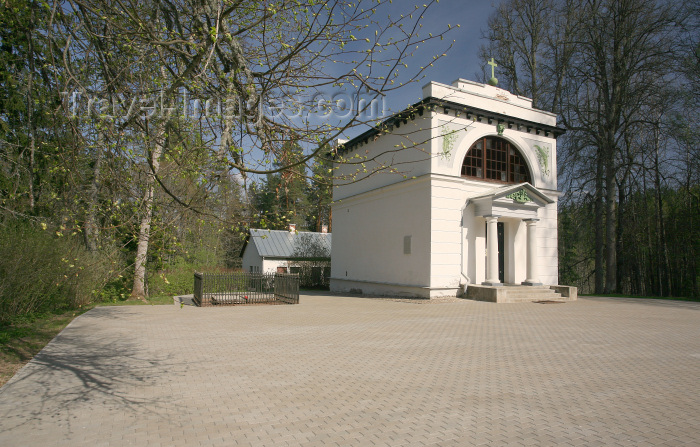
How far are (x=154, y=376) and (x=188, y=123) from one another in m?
3.53

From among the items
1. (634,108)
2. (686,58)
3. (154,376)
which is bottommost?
(154,376)

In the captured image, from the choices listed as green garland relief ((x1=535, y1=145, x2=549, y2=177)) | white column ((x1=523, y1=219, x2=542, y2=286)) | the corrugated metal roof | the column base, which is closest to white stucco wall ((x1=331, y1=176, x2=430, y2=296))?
the column base

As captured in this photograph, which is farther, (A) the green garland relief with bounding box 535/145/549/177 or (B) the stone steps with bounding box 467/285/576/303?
(A) the green garland relief with bounding box 535/145/549/177

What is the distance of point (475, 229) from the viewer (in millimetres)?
17594

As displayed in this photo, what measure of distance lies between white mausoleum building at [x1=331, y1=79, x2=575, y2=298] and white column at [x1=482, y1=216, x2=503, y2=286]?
47mm

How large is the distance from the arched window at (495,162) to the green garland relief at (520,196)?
160cm

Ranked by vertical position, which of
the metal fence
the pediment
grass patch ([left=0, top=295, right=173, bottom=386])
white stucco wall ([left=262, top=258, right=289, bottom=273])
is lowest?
grass patch ([left=0, top=295, right=173, bottom=386])

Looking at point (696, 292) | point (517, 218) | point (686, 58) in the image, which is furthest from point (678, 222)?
point (517, 218)

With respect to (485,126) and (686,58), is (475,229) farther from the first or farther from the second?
(686,58)

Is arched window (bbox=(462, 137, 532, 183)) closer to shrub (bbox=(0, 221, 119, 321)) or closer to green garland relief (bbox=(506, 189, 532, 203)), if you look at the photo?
green garland relief (bbox=(506, 189, 532, 203))

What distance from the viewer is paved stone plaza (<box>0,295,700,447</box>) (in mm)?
3971

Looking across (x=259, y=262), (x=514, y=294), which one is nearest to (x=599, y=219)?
(x=514, y=294)

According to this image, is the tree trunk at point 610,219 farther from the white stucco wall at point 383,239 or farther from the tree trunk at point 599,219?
the white stucco wall at point 383,239

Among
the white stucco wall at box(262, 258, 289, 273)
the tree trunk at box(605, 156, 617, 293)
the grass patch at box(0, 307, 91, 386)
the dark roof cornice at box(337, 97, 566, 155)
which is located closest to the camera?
the grass patch at box(0, 307, 91, 386)
